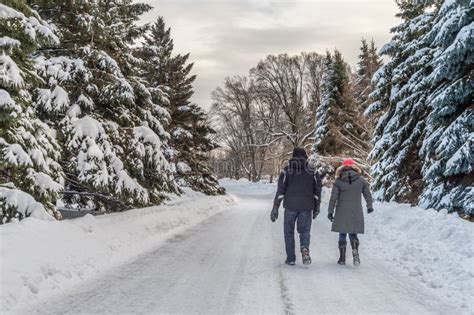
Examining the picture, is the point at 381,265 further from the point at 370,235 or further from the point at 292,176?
the point at 370,235

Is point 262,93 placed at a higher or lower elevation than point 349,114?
higher

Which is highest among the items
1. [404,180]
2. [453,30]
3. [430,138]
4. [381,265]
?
[453,30]

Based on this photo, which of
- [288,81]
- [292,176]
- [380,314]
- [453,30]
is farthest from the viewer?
[288,81]

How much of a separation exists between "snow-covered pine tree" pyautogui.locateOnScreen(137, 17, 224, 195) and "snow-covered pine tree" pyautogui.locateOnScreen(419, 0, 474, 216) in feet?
43.5

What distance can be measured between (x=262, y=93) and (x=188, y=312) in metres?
43.8

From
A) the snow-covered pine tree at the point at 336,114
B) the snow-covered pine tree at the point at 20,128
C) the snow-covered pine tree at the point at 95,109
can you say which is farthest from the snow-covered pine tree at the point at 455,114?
the snow-covered pine tree at the point at 336,114

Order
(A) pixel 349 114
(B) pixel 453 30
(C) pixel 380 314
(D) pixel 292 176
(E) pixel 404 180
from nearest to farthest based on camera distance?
(C) pixel 380 314, (D) pixel 292 176, (B) pixel 453 30, (E) pixel 404 180, (A) pixel 349 114

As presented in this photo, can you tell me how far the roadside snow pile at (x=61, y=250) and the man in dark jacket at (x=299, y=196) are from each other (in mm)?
2935

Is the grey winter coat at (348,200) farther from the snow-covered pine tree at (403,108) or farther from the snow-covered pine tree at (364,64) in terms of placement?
the snow-covered pine tree at (364,64)

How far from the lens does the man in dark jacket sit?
23.7ft

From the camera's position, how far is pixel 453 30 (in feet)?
Answer: 31.9

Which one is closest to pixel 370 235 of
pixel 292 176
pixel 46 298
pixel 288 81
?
pixel 292 176

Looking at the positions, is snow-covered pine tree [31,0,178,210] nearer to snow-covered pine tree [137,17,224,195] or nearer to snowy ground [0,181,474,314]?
snowy ground [0,181,474,314]

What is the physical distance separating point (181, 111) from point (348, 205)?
52.8 ft
